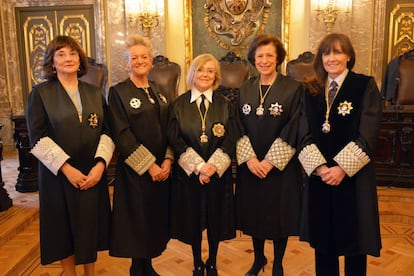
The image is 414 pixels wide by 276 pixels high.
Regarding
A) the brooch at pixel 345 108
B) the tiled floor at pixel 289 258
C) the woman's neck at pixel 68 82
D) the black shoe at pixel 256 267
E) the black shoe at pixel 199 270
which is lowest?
the tiled floor at pixel 289 258

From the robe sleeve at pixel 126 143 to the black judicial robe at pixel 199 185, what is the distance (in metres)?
0.21

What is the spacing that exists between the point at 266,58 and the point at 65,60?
116 centimetres

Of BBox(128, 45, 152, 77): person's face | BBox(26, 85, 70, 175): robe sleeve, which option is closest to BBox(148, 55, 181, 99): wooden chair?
BBox(128, 45, 152, 77): person's face

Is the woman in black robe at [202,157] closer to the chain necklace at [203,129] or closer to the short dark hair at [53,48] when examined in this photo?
the chain necklace at [203,129]

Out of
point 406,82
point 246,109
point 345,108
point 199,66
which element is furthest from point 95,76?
point 406,82

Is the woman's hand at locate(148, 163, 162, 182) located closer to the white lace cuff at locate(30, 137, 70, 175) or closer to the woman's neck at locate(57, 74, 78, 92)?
the white lace cuff at locate(30, 137, 70, 175)

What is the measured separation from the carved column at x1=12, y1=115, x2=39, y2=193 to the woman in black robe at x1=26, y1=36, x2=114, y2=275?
2337mm

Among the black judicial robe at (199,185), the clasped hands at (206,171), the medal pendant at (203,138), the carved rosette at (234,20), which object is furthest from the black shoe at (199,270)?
the carved rosette at (234,20)

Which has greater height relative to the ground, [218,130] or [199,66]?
[199,66]

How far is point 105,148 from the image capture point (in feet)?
6.87

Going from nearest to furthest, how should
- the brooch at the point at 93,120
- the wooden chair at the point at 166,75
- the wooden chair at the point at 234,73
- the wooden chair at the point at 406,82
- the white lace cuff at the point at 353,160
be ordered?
the white lace cuff at the point at 353,160 < the brooch at the point at 93,120 < the wooden chair at the point at 406,82 < the wooden chair at the point at 234,73 < the wooden chair at the point at 166,75

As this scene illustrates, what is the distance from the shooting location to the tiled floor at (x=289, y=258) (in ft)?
8.62

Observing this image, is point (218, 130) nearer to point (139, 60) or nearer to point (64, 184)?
point (139, 60)

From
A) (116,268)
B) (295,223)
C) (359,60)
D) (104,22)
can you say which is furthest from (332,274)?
(104,22)
